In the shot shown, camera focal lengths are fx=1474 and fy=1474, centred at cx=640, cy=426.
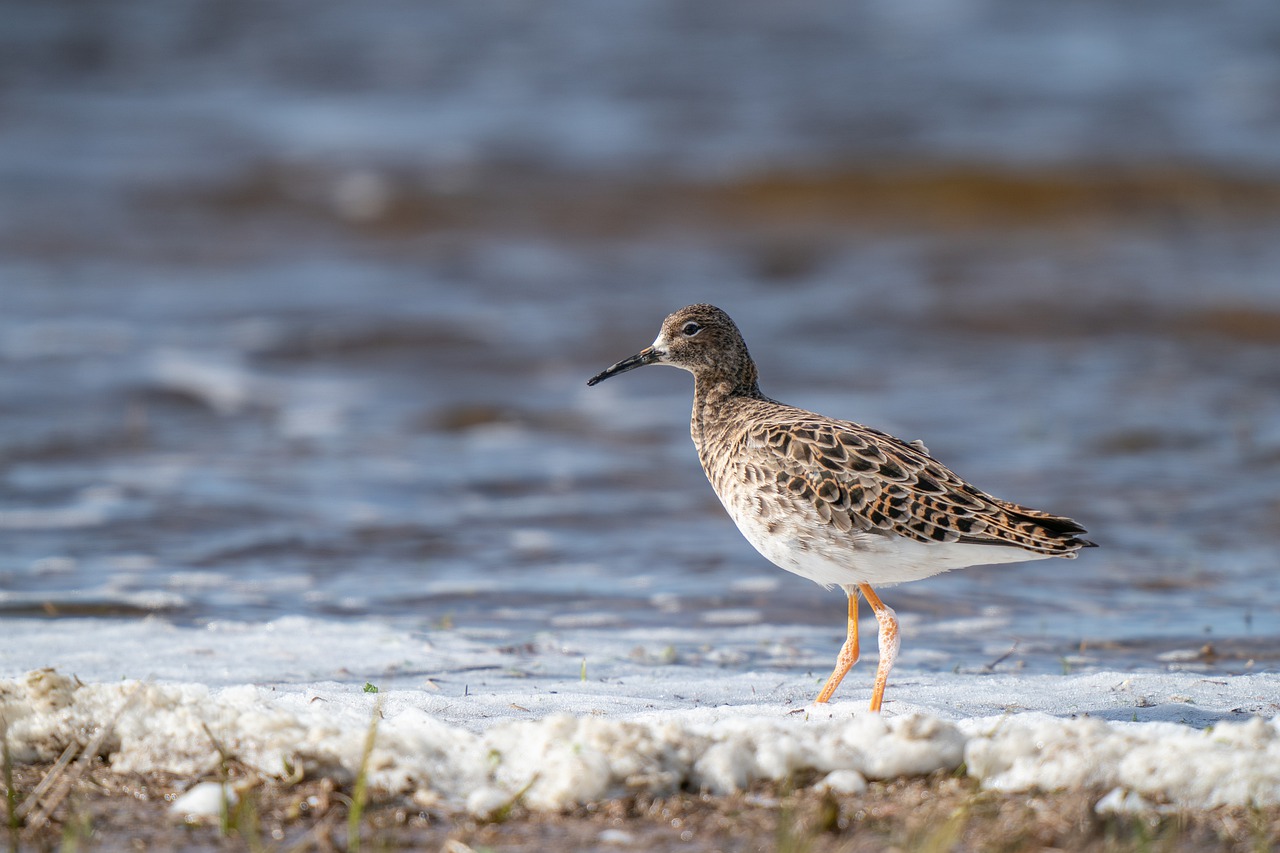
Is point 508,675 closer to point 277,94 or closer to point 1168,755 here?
point 1168,755

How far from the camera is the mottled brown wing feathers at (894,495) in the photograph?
522cm

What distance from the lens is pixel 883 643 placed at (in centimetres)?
547

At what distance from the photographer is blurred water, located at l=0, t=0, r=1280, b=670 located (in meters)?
8.28

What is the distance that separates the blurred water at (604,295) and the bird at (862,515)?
129 centimetres

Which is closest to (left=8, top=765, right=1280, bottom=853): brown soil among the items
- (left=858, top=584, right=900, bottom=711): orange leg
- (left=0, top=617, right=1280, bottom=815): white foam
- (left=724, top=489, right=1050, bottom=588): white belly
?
(left=0, top=617, right=1280, bottom=815): white foam

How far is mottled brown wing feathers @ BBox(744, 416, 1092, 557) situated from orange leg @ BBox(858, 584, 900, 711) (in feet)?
1.40

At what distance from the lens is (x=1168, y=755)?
156 inches

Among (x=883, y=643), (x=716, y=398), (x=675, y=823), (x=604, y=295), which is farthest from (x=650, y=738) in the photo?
(x=604, y=295)

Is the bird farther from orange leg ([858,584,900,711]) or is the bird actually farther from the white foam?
the white foam

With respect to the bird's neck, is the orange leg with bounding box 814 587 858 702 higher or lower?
lower

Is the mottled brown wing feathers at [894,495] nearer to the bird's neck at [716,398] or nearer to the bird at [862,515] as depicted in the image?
the bird at [862,515]

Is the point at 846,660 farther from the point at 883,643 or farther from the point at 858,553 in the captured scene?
the point at 858,553

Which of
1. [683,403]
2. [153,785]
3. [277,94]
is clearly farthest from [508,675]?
[277,94]

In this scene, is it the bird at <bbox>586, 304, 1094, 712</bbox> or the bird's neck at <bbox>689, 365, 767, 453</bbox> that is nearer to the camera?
the bird at <bbox>586, 304, 1094, 712</bbox>
